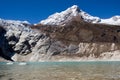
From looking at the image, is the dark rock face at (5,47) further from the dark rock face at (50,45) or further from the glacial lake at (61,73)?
the glacial lake at (61,73)

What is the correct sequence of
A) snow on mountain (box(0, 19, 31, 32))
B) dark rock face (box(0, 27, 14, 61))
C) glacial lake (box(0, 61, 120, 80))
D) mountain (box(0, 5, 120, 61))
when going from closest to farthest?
glacial lake (box(0, 61, 120, 80)), dark rock face (box(0, 27, 14, 61)), mountain (box(0, 5, 120, 61)), snow on mountain (box(0, 19, 31, 32))

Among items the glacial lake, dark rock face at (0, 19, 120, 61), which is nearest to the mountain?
dark rock face at (0, 19, 120, 61)

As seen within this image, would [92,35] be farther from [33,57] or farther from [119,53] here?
[33,57]

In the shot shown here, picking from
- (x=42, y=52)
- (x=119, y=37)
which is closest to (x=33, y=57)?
(x=42, y=52)

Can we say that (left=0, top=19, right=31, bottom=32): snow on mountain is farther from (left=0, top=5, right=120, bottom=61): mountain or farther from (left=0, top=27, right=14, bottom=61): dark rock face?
(left=0, top=27, right=14, bottom=61): dark rock face

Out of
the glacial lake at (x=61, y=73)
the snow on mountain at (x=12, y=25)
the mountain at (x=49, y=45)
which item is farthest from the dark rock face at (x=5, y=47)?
the glacial lake at (x=61, y=73)

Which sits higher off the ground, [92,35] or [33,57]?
[92,35]


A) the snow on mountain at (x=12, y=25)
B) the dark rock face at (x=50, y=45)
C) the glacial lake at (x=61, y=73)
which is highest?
the snow on mountain at (x=12, y=25)

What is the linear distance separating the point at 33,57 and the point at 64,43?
2513 cm

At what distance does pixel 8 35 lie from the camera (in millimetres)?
177750

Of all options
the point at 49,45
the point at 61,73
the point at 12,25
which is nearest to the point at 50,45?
the point at 49,45

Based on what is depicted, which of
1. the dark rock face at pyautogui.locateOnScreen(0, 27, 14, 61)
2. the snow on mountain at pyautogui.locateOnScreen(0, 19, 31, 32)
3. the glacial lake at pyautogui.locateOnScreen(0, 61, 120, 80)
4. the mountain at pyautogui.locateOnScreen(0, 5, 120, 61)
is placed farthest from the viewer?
the snow on mountain at pyautogui.locateOnScreen(0, 19, 31, 32)

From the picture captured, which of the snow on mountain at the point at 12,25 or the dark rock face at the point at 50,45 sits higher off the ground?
the snow on mountain at the point at 12,25

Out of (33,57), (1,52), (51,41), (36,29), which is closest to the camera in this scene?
(1,52)
